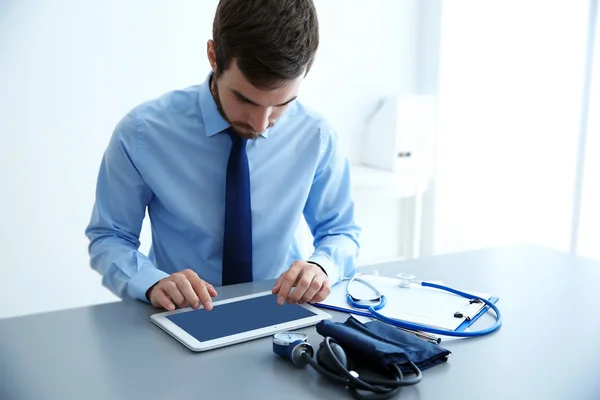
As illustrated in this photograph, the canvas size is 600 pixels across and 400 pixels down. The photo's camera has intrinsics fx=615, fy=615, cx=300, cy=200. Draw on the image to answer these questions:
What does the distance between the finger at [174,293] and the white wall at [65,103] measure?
5.71ft

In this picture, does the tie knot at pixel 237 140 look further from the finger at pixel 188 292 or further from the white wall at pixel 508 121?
the white wall at pixel 508 121

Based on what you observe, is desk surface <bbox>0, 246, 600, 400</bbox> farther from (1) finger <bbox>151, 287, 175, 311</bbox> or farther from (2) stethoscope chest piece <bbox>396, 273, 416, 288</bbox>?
(2) stethoscope chest piece <bbox>396, 273, 416, 288</bbox>

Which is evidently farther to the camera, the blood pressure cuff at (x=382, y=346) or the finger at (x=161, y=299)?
the finger at (x=161, y=299)

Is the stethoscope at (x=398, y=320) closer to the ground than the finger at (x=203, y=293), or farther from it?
closer to the ground

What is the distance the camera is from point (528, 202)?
3572 millimetres

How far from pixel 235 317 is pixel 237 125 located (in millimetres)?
494

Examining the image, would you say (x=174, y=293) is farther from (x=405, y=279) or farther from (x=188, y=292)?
(x=405, y=279)

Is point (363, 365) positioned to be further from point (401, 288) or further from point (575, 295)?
point (575, 295)

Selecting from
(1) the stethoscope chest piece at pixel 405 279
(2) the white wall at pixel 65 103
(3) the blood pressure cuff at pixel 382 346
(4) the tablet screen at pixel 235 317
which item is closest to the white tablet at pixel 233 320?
(4) the tablet screen at pixel 235 317

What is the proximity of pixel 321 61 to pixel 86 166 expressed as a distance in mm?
1372

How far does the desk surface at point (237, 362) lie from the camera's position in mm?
905

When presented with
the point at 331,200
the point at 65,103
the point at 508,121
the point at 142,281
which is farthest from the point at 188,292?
the point at 508,121

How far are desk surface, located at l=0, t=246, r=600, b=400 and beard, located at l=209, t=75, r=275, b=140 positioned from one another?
1.22ft

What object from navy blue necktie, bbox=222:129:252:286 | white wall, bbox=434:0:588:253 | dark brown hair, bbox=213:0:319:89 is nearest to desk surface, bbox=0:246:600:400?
navy blue necktie, bbox=222:129:252:286
